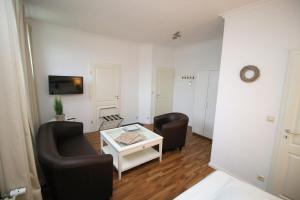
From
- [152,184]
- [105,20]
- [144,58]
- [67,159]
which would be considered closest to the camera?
[67,159]

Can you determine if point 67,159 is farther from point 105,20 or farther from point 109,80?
point 109,80

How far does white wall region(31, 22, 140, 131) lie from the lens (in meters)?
3.28

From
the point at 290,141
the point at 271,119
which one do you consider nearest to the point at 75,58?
the point at 271,119

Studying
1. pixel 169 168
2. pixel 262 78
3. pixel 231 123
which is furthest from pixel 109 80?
pixel 262 78

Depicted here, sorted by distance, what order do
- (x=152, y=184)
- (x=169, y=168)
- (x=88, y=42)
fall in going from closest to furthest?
(x=152, y=184)
(x=169, y=168)
(x=88, y=42)

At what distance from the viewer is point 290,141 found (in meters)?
1.81

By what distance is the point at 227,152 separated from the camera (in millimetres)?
2465

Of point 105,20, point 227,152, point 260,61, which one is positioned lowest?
point 227,152

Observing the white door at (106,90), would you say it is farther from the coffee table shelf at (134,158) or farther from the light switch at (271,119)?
the light switch at (271,119)

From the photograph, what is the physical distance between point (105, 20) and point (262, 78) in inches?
120

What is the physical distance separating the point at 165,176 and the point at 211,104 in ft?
8.14

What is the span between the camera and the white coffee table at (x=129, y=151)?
2.26 meters

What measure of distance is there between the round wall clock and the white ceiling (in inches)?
37.6

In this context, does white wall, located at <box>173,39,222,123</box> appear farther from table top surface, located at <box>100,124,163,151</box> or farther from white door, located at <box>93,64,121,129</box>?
table top surface, located at <box>100,124,163,151</box>
